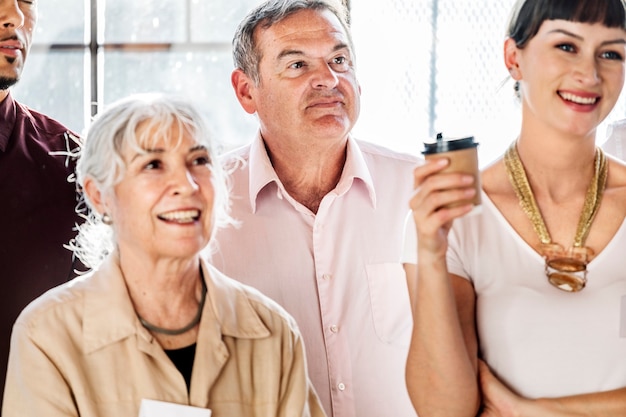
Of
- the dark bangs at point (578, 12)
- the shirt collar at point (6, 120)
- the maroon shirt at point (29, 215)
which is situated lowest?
the maroon shirt at point (29, 215)

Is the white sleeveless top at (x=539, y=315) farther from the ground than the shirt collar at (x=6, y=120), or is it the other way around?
the shirt collar at (x=6, y=120)

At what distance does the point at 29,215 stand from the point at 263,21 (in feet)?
2.70

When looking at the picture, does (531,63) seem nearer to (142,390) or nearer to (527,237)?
(527,237)

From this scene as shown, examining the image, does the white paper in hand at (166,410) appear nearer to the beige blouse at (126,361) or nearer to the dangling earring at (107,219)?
the beige blouse at (126,361)

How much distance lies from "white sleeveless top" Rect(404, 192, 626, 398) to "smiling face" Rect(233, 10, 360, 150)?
776 millimetres

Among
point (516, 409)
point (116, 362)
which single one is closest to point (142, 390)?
point (116, 362)

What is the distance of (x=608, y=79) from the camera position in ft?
6.49

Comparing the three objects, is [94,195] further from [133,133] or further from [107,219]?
[133,133]

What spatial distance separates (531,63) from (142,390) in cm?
101

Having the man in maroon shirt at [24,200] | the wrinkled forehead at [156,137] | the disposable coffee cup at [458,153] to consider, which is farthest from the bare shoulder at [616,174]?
the man in maroon shirt at [24,200]

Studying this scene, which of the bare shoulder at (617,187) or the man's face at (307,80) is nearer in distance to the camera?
the bare shoulder at (617,187)

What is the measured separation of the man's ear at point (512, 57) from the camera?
205 cm

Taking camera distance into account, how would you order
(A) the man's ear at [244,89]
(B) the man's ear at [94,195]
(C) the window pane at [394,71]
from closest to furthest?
(B) the man's ear at [94,195]
(A) the man's ear at [244,89]
(C) the window pane at [394,71]

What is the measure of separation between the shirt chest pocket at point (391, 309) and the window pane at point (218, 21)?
2.33 meters
